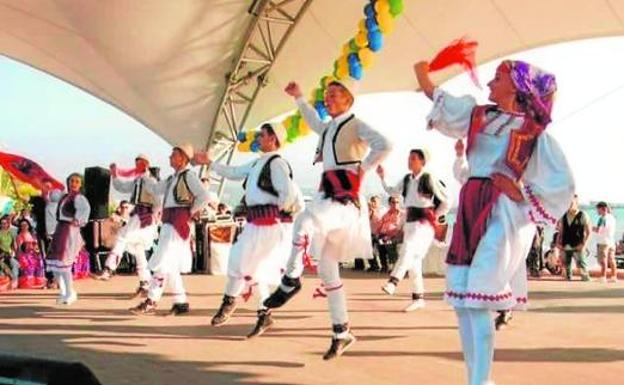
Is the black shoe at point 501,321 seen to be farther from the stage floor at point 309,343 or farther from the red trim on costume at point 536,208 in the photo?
the red trim on costume at point 536,208

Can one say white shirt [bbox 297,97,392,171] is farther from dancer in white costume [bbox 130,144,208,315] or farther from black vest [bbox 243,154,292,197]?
dancer in white costume [bbox 130,144,208,315]

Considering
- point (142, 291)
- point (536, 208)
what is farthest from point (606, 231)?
point (536, 208)

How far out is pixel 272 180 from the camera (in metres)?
5.91

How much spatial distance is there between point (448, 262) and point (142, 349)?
2.35 metres

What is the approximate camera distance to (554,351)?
16.2ft

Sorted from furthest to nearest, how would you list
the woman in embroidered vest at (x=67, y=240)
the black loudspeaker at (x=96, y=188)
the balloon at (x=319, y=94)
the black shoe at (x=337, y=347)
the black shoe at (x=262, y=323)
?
the black loudspeaker at (x=96, y=188)
the balloon at (x=319, y=94)
the woman in embroidered vest at (x=67, y=240)
the black shoe at (x=262, y=323)
the black shoe at (x=337, y=347)

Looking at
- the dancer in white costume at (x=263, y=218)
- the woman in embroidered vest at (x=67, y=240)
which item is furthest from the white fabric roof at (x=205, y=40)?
the dancer in white costume at (x=263, y=218)

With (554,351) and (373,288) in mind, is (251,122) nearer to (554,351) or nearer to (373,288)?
(373,288)

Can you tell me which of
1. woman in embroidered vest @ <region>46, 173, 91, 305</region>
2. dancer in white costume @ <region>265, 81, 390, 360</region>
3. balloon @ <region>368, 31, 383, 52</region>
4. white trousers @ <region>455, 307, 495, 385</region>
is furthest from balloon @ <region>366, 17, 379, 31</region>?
white trousers @ <region>455, 307, 495, 385</region>

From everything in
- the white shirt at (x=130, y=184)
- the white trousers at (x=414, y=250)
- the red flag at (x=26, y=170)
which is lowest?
the white trousers at (x=414, y=250)

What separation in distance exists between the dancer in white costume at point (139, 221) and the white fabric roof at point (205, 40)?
6.51 meters

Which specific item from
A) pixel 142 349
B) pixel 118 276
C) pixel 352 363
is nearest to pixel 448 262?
pixel 352 363

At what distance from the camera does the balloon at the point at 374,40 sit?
10234 mm

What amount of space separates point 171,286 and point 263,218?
1.50 m
